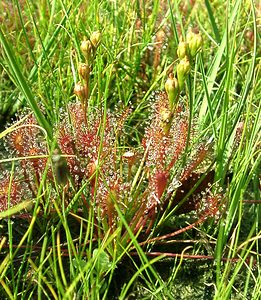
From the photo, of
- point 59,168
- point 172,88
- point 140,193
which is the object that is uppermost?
point 172,88

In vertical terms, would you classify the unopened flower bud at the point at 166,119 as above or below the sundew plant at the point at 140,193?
above

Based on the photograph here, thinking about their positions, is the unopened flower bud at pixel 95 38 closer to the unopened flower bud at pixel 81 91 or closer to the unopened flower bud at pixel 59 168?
the unopened flower bud at pixel 81 91

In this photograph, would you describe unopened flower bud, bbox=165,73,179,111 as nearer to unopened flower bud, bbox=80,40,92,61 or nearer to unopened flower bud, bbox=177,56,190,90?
unopened flower bud, bbox=177,56,190,90

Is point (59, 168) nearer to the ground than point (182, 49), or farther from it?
nearer to the ground

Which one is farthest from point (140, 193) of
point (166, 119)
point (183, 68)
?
point (183, 68)

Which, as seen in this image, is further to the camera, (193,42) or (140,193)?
(140,193)

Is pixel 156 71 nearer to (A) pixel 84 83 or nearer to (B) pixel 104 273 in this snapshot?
(A) pixel 84 83

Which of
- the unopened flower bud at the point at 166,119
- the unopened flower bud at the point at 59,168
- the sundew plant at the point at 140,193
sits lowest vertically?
the sundew plant at the point at 140,193

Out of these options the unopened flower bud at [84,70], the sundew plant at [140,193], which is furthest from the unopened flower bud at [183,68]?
the unopened flower bud at [84,70]

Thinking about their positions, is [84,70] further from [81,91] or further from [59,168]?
[59,168]

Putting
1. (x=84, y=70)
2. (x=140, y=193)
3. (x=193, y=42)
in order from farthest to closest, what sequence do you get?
(x=140, y=193)
(x=84, y=70)
(x=193, y=42)

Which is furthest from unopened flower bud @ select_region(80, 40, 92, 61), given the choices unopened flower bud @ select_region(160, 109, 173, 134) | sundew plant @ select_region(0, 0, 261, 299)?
unopened flower bud @ select_region(160, 109, 173, 134)
